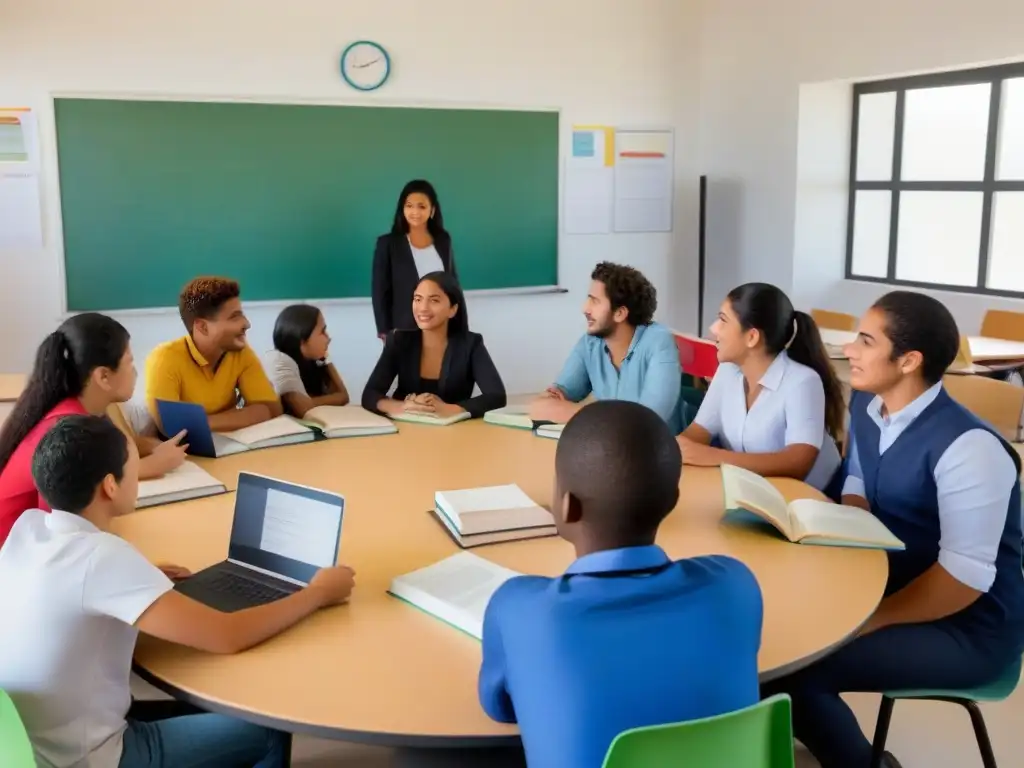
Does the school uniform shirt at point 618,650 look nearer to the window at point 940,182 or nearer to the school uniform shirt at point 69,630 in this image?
the school uniform shirt at point 69,630

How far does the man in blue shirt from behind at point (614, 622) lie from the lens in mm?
1186

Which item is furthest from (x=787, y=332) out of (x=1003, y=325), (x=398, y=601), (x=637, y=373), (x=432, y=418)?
(x=1003, y=325)

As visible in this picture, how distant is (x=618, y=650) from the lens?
3.89 feet

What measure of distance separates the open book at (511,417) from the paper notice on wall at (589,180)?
10.6 feet

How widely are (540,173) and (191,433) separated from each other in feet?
12.7

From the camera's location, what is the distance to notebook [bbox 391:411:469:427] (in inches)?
126

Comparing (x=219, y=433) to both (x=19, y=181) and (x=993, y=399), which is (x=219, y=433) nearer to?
(x=993, y=399)

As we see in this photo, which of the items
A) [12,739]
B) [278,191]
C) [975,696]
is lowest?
[975,696]

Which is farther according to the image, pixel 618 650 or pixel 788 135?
pixel 788 135

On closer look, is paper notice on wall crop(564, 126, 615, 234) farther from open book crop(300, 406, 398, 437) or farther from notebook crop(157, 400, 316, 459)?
notebook crop(157, 400, 316, 459)

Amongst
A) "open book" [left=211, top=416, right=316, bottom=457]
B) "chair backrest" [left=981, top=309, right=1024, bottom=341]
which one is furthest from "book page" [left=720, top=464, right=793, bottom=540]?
"chair backrest" [left=981, top=309, right=1024, bottom=341]

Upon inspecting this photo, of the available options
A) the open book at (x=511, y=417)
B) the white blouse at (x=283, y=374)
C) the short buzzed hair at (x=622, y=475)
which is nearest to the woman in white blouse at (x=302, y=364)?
the white blouse at (x=283, y=374)

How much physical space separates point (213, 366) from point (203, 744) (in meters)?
1.74

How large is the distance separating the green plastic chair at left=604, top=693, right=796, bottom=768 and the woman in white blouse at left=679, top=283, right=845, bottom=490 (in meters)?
1.39
